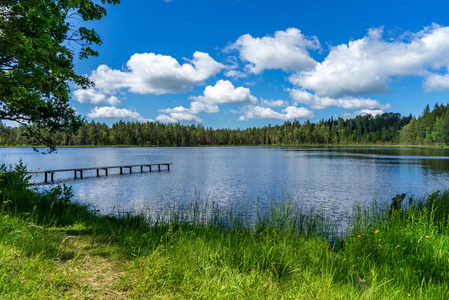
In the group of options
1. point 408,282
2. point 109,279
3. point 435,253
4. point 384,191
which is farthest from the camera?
point 384,191

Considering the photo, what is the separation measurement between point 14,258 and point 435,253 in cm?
894

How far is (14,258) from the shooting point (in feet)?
14.4

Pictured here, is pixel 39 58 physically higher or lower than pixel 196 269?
higher

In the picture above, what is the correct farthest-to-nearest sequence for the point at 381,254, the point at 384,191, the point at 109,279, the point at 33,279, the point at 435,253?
the point at 384,191 < the point at 381,254 < the point at 435,253 < the point at 109,279 < the point at 33,279

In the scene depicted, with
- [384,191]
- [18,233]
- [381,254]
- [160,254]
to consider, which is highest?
[18,233]

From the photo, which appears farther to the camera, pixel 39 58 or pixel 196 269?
pixel 39 58

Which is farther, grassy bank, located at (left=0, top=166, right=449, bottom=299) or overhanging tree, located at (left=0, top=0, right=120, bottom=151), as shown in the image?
overhanging tree, located at (left=0, top=0, right=120, bottom=151)

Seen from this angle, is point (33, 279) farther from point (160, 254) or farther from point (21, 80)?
point (21, 80)

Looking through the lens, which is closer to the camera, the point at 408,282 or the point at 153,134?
the point at 408,282

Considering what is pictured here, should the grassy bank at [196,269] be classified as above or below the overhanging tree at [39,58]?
below

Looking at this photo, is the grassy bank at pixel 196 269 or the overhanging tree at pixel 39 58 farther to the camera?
the overhanging tree at pixel 39 58

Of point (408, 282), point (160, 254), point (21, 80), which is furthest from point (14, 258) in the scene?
point (408, 282)

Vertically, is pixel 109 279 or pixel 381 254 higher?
pixel 109 279

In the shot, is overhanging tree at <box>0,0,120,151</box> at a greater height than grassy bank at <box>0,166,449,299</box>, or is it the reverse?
overhanging tree at <box>0,0,120,151</box>
